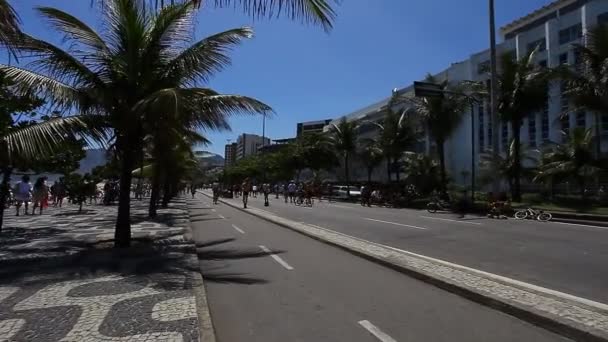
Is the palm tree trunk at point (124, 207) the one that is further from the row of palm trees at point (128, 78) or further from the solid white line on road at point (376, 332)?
the solid white line on road at point (376, 332)

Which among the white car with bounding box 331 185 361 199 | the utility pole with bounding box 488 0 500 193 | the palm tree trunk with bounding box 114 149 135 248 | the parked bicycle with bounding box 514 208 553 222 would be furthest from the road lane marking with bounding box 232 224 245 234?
the white car with bounding box 331 185 361 199

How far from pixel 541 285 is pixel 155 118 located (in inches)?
327

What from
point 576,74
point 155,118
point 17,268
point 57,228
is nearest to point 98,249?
point 17,268

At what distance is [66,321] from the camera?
5.73 m

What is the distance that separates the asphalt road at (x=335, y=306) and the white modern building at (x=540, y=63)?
31.7m

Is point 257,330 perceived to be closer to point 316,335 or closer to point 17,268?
point 316,335

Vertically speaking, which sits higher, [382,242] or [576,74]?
[576,74]

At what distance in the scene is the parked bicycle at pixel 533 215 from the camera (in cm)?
2125

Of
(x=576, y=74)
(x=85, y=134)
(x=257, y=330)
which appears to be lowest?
(x=257, y=330)

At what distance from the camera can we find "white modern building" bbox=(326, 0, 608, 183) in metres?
43.5

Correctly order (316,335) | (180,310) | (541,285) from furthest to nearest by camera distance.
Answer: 1. (541,285)
2. (180,310)
3. (316,335)

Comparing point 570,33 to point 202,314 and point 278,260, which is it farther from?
point 202,314

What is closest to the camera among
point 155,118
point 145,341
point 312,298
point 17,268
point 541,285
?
point 145,341

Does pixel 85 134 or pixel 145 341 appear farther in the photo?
pixel 85 134
